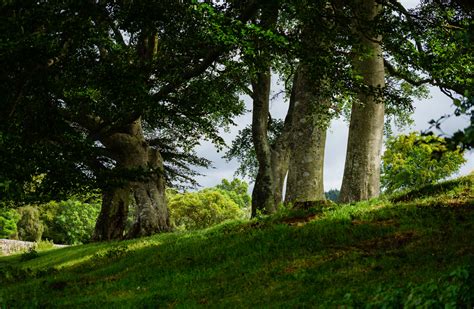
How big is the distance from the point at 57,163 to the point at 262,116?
12692 millimetres

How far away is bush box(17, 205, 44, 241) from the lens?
50375 millimetres

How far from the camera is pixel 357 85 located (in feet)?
50.7

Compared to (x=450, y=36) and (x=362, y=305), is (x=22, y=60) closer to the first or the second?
(x=362, y=305)

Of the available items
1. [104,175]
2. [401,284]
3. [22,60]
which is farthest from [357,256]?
[22,60]

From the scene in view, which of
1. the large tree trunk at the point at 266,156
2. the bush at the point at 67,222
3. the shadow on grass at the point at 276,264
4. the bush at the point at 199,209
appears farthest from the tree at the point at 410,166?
the shadow on grass at the point at 276,264

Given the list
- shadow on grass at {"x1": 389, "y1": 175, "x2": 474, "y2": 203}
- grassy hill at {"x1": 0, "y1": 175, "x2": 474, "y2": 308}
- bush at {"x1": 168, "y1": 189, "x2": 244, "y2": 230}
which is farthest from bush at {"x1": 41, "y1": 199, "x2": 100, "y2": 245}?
shadow on grass at {"x1": 389, "y1": 175, "x2": 474, "y2": 203}

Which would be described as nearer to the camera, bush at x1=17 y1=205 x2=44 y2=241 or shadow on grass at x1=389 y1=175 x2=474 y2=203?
shadow on grass at x1=389 y1=175 x2=474 y2=203

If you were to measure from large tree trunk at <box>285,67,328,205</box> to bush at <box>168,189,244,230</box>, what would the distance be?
3883 centimetres

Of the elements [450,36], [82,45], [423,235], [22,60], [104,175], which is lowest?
[423,235]

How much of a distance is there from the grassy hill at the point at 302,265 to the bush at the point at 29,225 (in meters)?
37.1

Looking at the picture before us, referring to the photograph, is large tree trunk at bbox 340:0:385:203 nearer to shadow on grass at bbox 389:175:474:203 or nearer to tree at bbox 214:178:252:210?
shadow on grass at bbox 389:175:474:203

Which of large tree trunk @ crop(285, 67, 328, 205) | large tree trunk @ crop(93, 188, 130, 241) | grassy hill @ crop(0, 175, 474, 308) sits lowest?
grassy hill @ crop(0, 175, 474, 308)

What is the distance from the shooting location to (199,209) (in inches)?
2307

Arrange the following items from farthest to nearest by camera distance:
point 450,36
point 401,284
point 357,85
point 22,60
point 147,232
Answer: point 147,232 → point 450,36 → point 357,85 → point 22,60 → point 401,284
